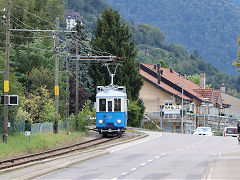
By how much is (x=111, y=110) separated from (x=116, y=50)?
23284 mm

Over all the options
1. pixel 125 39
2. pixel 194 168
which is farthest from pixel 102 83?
pixel 194 168

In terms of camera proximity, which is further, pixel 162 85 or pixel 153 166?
pixel 162 85

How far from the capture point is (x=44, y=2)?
65625 mm

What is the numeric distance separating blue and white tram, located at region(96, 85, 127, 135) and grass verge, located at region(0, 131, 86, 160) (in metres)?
2.40

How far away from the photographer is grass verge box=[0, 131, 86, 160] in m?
28.8

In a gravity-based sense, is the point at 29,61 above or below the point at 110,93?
above

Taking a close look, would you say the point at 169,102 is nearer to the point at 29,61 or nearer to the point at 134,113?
the point at 134,113

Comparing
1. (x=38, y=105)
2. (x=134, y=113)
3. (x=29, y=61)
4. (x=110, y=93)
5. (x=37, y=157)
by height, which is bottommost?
(x=37, y=157)

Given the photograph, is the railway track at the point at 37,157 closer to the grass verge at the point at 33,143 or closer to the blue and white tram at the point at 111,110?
the grass verge at the point at 33,143

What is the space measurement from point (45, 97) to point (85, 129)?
14.8ft

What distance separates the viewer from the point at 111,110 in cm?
4078

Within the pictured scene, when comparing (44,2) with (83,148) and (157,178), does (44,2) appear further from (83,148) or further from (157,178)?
(157,178)

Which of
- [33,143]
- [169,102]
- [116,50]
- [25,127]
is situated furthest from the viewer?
[169,102]

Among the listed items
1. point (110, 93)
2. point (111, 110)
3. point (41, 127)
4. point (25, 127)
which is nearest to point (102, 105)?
point (111, 110)
